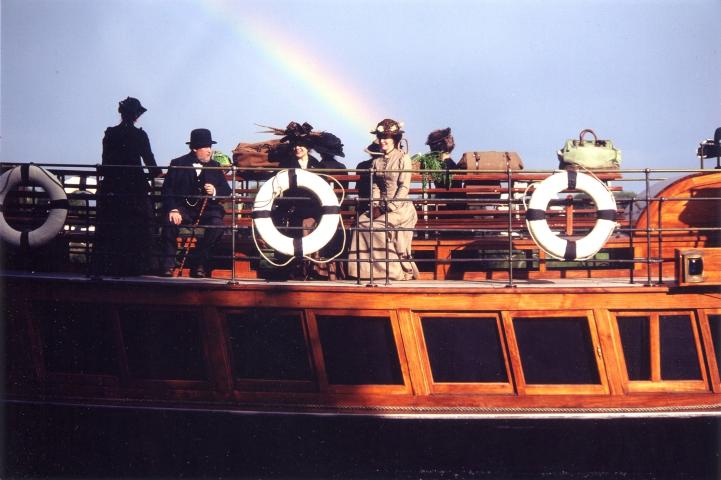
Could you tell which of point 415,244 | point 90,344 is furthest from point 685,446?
point 90,344

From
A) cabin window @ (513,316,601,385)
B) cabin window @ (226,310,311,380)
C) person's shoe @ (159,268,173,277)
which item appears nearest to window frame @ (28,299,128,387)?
person's shoe @ (159,268,173,277)

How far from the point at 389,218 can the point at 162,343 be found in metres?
2.81

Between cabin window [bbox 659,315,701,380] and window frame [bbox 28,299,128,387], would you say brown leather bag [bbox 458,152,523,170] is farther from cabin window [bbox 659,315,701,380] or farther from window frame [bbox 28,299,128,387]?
window frame [bbox 28,299,128,387]

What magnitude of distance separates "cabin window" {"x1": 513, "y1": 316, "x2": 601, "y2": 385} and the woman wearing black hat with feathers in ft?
13.8

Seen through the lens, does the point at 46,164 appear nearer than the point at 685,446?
No

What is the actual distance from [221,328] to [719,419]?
4.97 metres

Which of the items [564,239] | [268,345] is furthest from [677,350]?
[268,345]

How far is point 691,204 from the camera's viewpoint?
8.91 metres

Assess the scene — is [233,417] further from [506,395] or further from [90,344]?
[506,395]

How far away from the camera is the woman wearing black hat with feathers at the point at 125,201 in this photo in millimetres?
8336

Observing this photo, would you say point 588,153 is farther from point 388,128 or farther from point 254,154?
point 254,154

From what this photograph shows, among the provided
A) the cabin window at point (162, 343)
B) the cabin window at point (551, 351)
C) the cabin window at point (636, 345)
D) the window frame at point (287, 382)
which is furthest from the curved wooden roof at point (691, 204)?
the cabin window at point (162, 343)

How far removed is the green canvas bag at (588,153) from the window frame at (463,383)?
331 cm

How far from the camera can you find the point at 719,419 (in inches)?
286
